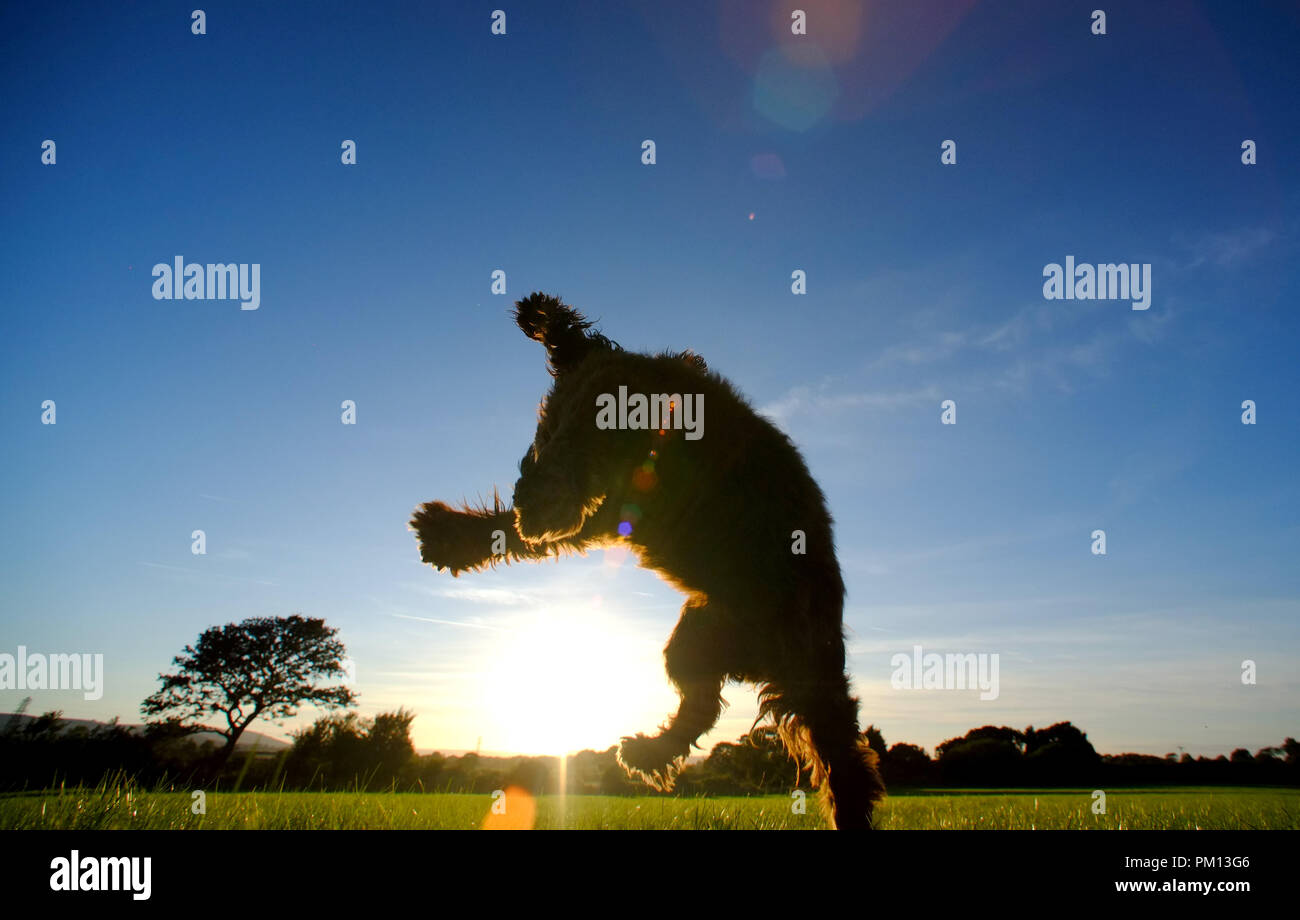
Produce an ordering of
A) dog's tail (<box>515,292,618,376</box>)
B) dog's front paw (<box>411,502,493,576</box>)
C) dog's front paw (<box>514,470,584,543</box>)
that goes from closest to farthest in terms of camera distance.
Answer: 1. dog's front paw (<box>514,470,584,543</box>)
2. dog's front paw (<box>411,502,493,576</box>)
3. dog's tail (<box>515,292,618,376</box>)

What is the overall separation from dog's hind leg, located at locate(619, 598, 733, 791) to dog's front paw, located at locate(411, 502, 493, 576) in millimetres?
1337

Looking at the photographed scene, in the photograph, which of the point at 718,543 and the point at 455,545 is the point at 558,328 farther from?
the point at 718,543

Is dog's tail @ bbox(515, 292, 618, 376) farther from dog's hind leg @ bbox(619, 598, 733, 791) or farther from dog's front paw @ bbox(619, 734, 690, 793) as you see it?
dog's front paw @ bbox(619, 734, 690, 793)

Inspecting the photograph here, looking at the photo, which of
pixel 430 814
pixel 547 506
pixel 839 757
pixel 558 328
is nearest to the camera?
pixel 547 506

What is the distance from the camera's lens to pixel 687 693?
3.42 metres

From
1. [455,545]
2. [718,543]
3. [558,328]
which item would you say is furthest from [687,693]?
[558,328]

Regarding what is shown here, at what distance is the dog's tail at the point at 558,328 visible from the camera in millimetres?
4184

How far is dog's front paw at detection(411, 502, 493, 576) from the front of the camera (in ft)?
12.5

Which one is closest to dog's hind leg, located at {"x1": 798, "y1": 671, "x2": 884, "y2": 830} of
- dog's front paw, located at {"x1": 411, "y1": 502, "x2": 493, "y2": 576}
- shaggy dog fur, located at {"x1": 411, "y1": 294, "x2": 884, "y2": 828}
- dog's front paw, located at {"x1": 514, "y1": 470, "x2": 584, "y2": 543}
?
shaggy dog fur, located at {"x1": 411, "y1": 294, "x2": 884, "y2": 828}

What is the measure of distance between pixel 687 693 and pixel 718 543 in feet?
3.21

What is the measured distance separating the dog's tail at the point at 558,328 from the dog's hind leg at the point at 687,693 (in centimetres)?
189
